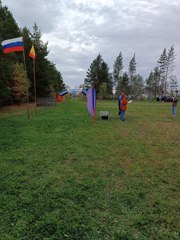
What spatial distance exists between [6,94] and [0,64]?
306 cm

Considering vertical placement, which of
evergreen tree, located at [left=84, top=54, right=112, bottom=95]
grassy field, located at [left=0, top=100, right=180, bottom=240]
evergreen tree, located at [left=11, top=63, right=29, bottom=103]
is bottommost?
grassy field, located at [left=0, top=100, right=180, bottom=240]

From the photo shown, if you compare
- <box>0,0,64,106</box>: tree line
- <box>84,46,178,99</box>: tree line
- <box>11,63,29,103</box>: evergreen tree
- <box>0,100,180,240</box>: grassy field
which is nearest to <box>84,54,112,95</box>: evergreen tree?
<box>84,46,178,99</box>: tree line

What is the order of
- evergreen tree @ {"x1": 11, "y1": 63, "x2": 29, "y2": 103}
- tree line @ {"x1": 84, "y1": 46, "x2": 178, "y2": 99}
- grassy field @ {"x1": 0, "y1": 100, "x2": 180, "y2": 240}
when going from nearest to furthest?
grassy field @ {"x1": 0, "y1": 100, "x2": 180, "y2": 240} < evergreen tree @ {"x1": 11, "y1": 63, "x2": 29, "y2": 103} < tree line @ {"x1": 84, "y1": 46, "x2": 178, "y2": 99}

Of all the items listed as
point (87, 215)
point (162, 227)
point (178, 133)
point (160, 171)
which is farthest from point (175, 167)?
→ point (178, 133)

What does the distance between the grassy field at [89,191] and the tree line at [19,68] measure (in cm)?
1350

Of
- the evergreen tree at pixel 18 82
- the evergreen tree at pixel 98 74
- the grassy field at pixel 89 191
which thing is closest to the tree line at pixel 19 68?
the evergreen tree at pixel 18 82

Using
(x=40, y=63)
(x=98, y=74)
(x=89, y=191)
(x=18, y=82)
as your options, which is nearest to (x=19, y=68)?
(x=18, y=82)

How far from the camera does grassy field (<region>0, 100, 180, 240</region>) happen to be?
8.41ft

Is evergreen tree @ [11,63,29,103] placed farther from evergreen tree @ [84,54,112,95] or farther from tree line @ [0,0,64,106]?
evergreen tree @ [84,54,112,95]

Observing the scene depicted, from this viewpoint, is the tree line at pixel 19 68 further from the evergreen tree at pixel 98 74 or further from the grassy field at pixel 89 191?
the evergreen tree at pixel 98 74

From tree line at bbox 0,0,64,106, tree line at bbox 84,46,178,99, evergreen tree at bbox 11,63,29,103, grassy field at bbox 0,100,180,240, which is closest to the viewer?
grassy field at bbox 0,100,180,240

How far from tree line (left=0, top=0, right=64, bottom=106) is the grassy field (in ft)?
44.3

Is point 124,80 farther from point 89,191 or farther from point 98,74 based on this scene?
point 89,191

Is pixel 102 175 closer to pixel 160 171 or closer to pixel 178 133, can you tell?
pixel 160 171
